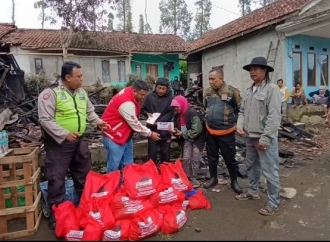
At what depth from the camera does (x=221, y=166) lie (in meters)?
5.65

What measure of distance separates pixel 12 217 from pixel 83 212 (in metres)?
1.15

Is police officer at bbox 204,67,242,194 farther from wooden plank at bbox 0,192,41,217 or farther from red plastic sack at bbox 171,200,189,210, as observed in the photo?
wooden plank at bbox 0,192,41,217

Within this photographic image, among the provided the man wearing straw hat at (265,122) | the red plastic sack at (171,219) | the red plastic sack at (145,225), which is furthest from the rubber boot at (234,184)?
the red plastic sack at (145,225)

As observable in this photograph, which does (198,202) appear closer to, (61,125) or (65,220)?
(65,220)

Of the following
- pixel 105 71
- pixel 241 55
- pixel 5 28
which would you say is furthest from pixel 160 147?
pixel 5 28

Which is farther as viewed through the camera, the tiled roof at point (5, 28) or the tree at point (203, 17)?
the tree at point (203, 17)

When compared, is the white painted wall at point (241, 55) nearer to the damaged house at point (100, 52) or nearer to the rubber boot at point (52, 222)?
the damaged house at point (100, 52)

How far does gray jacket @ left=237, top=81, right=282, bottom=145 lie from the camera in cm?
333

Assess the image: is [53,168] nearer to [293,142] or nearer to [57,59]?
[293,142]

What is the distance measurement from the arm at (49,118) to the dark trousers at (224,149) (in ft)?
7.24

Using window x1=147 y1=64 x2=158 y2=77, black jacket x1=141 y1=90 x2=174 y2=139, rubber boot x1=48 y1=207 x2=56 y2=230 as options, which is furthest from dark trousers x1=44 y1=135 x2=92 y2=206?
window x1=147 y1=64 x2=158 y2=77

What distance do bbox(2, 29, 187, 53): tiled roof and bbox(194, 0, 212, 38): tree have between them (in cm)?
2078

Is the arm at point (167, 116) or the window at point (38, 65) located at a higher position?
the window at point (38, 65)

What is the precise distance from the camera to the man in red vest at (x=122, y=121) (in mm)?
3613
